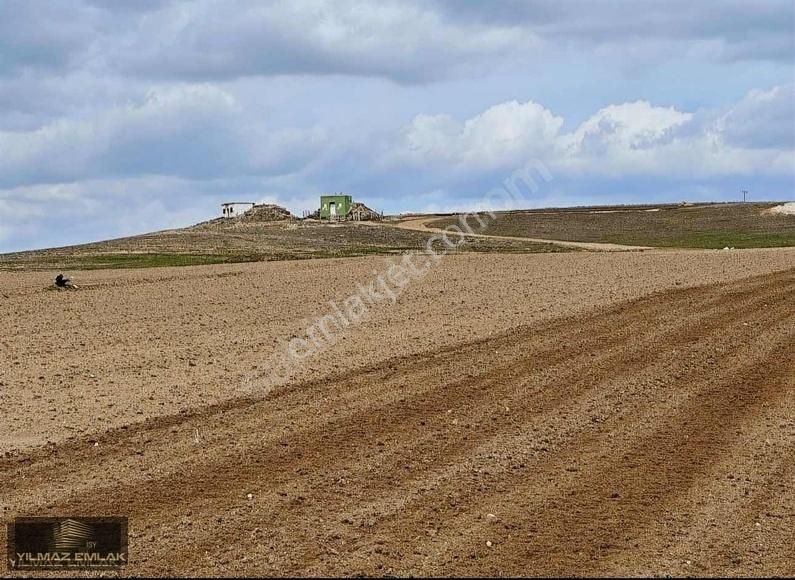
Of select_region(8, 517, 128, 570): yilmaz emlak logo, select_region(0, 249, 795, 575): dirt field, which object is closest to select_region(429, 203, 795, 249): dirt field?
select_region(0, 249, 795, 575): dirt field

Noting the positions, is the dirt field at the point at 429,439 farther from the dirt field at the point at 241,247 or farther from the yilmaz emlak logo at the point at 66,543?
the dirt field at the point at 241,247

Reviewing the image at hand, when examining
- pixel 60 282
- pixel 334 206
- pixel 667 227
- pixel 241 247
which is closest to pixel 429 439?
pixel 60 282

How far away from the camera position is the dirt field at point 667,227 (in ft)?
212

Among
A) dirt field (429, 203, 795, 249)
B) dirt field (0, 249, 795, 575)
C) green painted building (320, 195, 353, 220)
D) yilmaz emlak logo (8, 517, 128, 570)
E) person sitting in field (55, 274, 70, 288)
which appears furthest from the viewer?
green painted building (320, 195, 353, 220)

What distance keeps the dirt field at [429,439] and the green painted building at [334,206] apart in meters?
70.8

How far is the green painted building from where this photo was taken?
312 feet

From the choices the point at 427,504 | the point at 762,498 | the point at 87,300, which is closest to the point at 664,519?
the point at 762,498

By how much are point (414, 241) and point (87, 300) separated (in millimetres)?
37619

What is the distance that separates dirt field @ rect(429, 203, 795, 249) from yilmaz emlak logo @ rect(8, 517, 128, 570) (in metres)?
53.1

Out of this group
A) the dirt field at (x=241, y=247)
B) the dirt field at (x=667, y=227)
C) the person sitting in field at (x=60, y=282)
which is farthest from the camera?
the dirt field at (x=667, y=227)

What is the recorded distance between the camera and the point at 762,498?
10547 millimetres

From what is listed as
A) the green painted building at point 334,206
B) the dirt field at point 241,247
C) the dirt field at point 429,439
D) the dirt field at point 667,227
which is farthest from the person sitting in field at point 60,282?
the green painted building at point 334,206

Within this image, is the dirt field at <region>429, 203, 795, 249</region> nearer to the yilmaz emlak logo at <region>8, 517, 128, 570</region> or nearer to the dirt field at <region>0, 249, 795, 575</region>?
the dirt field at <region>0, 249, 795, 575</region>

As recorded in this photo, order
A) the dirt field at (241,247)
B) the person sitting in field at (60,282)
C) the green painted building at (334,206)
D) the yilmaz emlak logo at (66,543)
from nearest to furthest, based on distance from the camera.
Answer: the yilmaz emlak logo at (66,543)
the person sitting in field at (60,282)
the dirt field at (241,247)
the green painted building at (334,206)
